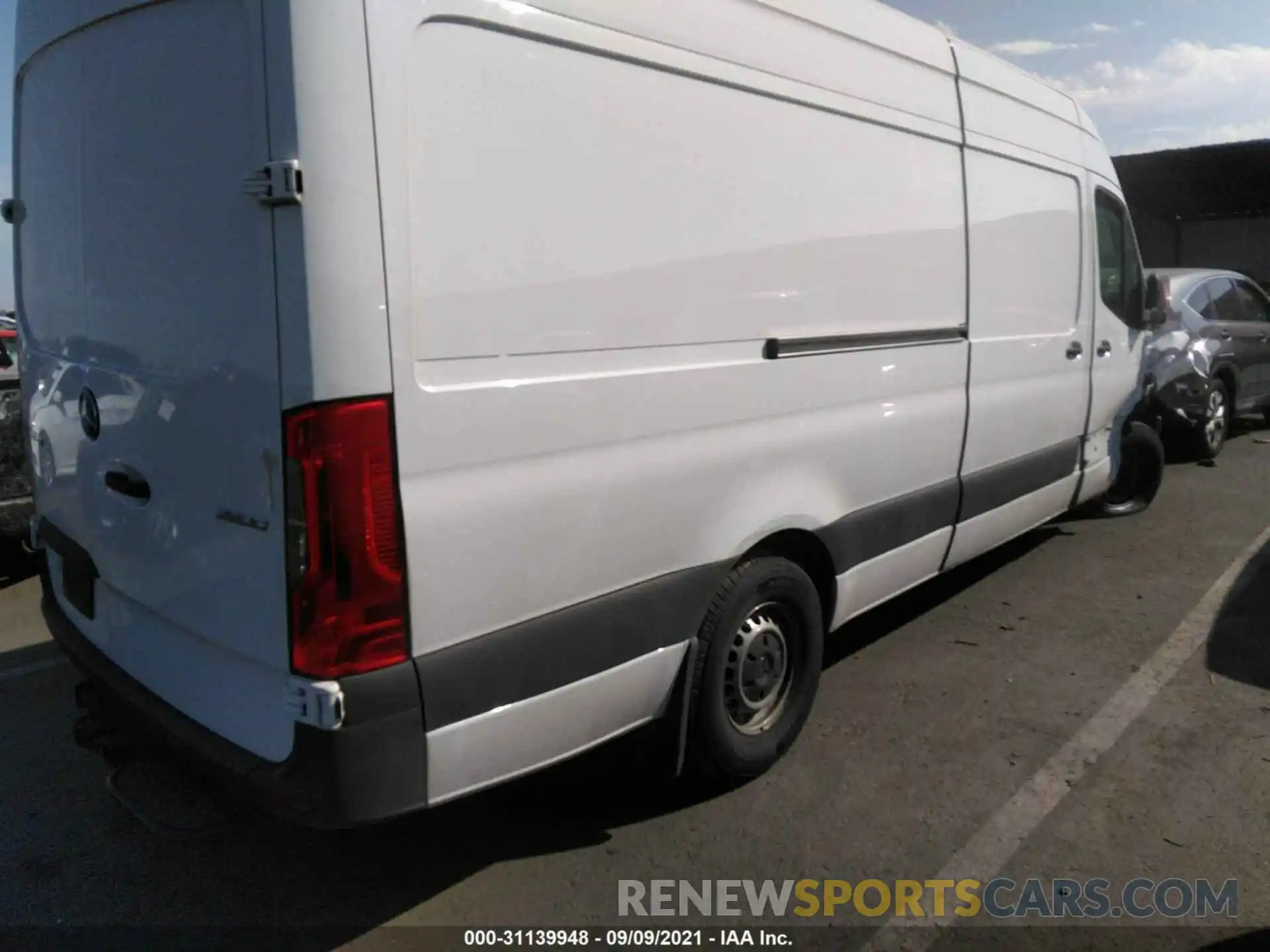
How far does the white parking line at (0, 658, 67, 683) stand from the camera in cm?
455

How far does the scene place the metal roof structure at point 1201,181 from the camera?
1888 centimetres

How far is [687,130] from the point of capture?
9.59 ft

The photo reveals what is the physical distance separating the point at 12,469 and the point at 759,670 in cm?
422

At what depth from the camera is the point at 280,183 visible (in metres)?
2.12

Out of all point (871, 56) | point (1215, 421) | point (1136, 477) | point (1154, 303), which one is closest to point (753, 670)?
point (871, 56)

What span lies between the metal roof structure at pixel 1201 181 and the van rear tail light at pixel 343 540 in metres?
20.1

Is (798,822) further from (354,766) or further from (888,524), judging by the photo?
(354,766)

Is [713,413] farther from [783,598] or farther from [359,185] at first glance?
[359,185]

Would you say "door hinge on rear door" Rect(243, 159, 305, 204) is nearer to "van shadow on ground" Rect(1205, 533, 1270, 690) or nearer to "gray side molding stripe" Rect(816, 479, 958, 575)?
"gray side molding stripe" Rect(816, 479, 958, 575)

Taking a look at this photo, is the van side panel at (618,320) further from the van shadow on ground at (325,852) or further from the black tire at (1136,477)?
the black tire at (1136,477)

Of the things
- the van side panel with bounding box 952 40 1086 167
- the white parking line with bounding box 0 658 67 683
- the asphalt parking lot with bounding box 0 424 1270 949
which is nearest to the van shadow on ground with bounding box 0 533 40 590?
the white parking line with bounding box 0 658 67 683

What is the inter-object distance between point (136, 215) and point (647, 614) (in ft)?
5.45

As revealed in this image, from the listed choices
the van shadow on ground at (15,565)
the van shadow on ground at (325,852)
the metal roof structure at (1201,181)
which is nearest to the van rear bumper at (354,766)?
the van shadow on ground at (325,852)

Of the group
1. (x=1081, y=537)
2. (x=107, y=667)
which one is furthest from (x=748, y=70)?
(x=1081, y=537)
